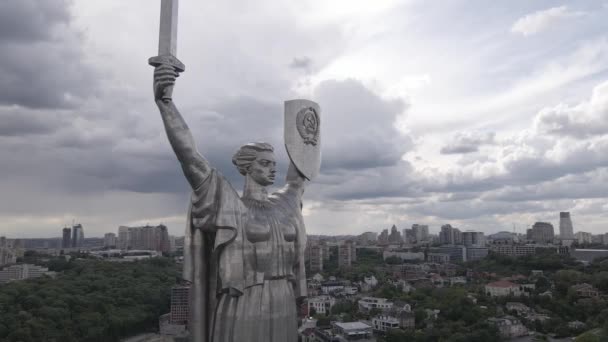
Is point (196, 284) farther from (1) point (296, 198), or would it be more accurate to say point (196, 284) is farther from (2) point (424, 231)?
(2) point (424, 231)

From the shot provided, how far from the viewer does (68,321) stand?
34.3 metres

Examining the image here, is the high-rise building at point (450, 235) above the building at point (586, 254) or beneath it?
above

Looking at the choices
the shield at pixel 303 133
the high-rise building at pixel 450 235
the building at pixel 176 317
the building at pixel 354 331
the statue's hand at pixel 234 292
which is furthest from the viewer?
the high-rise building at pixel 450 235

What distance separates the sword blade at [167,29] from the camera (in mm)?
4387

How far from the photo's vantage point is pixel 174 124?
14.4ft

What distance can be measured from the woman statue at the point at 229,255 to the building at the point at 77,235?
163 metres

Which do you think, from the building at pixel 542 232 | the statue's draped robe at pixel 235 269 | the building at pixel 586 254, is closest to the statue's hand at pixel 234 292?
the statue's draped robe at pixel 235 269

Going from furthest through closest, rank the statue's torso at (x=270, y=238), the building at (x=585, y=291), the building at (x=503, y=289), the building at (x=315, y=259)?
the building at (x=315, y=259)
the building at (x=503, y=289)
the building at (x=585, y=291)
the statue's torso at (x=270, y=238)

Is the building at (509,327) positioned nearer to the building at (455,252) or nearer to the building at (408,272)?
the building at (408,272)

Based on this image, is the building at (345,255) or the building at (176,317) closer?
the building at (176,317)

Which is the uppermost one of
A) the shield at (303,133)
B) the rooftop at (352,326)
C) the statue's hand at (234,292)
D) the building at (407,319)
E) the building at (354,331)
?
the shield at (303,133)

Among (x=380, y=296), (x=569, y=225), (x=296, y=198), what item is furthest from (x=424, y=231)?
(x=296, y=198)

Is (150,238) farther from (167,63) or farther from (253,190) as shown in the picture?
(167,63)

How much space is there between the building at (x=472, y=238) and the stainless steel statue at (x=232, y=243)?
396ft
